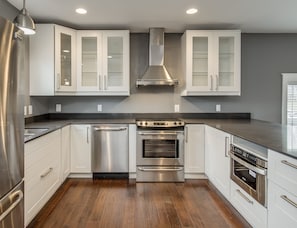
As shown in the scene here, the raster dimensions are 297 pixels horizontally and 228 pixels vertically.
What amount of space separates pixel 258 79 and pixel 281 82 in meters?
0.40

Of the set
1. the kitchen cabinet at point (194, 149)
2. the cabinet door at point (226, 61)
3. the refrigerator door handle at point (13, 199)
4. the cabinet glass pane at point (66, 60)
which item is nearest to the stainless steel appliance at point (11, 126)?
the refrigerator door handle at point (13, 199)

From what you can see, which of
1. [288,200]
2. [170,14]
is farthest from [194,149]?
[288,200]

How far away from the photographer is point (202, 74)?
4.32m

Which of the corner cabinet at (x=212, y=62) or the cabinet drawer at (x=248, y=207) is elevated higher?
the corner cabinet at (x=212, y=62)

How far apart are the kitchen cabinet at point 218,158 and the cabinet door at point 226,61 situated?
33.7 inches

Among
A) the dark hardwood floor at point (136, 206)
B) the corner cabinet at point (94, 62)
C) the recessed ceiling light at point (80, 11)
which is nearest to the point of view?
the dark hardwood floor at point (136, 206)

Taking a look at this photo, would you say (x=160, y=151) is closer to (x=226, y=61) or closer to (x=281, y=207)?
(x=226, y=61)

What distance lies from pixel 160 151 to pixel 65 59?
2.02 meters

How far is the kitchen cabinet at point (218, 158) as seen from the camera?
2.99 m

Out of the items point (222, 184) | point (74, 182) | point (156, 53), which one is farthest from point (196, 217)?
point (156, 53)

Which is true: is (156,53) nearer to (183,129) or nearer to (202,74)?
(202,74)

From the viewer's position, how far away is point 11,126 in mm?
1637

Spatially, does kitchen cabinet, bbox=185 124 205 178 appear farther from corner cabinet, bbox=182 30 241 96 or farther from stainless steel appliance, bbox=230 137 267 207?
stainless steel appliance, bbox=230 137 267 207

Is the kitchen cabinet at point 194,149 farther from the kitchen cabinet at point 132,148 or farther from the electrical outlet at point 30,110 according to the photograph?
the electrical outlet at point 30,110
